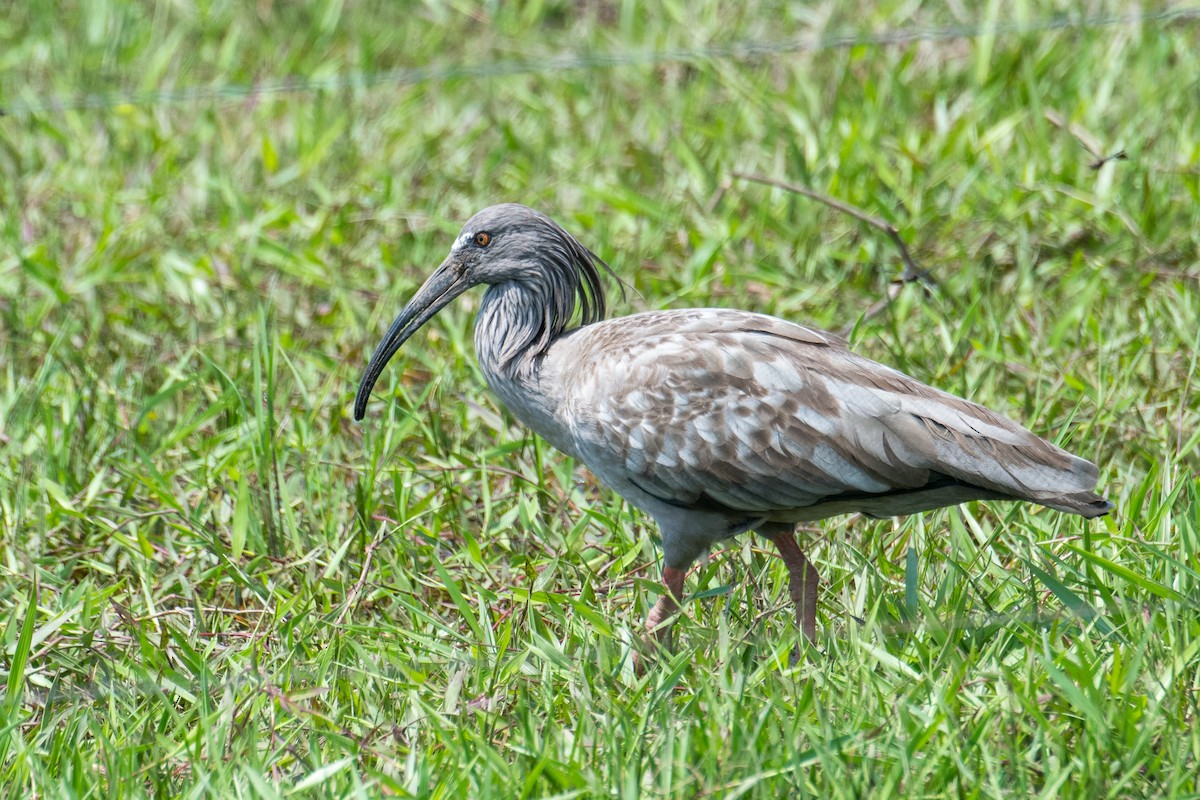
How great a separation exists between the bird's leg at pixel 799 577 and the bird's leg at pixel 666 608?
31 cm

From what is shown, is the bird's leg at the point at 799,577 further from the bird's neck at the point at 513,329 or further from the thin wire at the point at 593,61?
the thin wire at the point at 593,61

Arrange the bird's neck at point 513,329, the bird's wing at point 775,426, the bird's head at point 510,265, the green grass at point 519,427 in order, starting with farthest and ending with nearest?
the bird's head at point 510,265
the bird's neck at point 513,329
the bird's wing at point 775,426
the green grass at point 519,427

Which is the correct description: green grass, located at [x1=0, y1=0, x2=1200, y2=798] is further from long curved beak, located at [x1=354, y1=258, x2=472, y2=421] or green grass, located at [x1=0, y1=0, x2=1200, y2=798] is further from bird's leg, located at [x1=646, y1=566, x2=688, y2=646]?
long curved beak, located at [x1=354, y1=258, x2=472, y2=421]

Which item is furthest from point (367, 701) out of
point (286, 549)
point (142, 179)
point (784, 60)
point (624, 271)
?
point (784, 60)

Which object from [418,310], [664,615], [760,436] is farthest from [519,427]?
[760,436]

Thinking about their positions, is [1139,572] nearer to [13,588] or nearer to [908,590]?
[908,590]

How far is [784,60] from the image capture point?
8711 mm

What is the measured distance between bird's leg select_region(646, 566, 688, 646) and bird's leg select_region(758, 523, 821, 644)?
0.31m

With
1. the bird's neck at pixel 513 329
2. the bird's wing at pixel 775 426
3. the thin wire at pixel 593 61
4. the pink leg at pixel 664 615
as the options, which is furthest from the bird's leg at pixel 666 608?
the thin wire at pixel 593 61

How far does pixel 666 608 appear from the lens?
4.50 m

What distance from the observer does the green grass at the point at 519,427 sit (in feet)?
12.1

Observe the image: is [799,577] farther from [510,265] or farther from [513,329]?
[510,265]

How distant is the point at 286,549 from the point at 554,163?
3.49 meters

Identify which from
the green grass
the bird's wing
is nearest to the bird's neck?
the bird's wing
